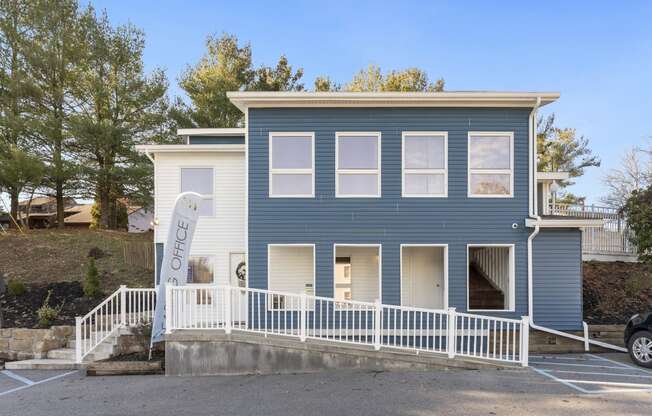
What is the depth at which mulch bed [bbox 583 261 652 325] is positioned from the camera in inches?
385

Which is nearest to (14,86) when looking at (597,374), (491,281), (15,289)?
(15,289)

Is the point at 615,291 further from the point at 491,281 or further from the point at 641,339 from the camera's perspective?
the point at 641,339

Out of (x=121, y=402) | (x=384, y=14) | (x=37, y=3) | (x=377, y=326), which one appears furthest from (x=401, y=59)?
(x=121, y=402)

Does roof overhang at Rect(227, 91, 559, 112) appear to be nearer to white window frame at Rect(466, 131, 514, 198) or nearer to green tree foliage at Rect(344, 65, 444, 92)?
Answer: white window frame at Rect(466, 131, 514, 198)

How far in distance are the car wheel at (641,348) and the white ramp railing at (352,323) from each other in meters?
1.91

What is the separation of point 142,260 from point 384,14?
43.9 feet

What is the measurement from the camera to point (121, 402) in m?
5.56

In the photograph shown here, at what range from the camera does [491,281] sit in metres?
10.1

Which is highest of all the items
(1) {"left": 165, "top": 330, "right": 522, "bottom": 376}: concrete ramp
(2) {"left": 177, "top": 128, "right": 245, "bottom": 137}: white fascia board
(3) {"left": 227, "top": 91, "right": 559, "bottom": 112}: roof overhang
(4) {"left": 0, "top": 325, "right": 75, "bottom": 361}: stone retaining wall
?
(3) {"left": 227, "top": 91, "right": 559, "bottom": 112}: roof overhang

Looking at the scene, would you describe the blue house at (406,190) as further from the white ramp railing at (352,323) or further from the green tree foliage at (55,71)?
the green tree foliage at (55,71)

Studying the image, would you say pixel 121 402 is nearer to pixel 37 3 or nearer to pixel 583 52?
pixel 37 3

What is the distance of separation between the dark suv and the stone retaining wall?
11730mm

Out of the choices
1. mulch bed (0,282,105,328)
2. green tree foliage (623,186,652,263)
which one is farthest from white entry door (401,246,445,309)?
mulch bed (0,282,105,328)

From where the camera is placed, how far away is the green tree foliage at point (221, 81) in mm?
18156
